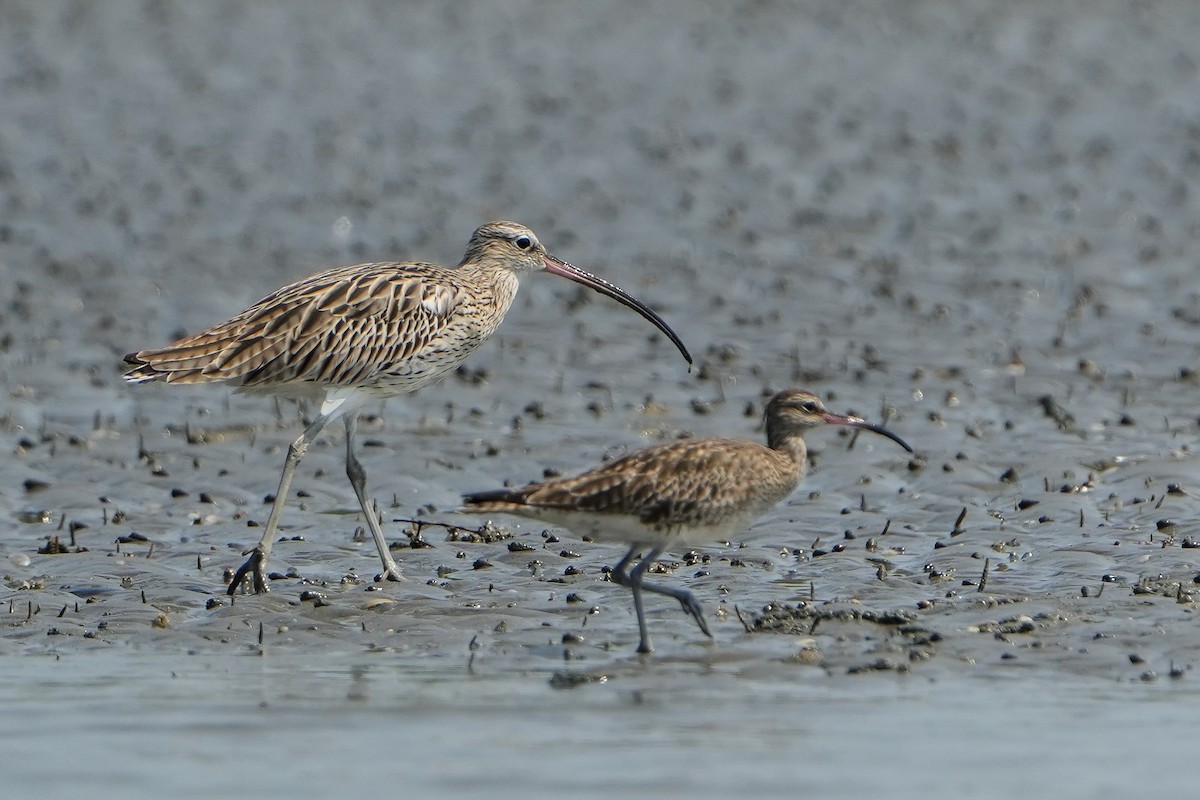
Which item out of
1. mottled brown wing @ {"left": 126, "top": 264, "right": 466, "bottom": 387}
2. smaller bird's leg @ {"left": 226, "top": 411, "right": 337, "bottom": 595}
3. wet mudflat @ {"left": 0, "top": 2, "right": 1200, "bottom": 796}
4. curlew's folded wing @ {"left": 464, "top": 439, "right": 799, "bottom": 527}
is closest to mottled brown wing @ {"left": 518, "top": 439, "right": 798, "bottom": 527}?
curlew's folded wing @ {"left": 464, "top": 439, "right": 799, "bottom": 527}

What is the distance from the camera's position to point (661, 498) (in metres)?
10.6

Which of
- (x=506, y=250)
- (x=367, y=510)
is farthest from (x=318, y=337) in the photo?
(x=506, y=250)

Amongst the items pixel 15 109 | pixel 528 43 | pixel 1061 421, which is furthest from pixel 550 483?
pixel 528 43

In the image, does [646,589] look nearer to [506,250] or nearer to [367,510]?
[367,510]

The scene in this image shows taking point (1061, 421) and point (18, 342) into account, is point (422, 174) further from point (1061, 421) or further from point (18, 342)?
point (1061, 421)

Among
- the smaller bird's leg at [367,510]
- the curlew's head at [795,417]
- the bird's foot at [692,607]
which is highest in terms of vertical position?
the curlew's head at [795,417]

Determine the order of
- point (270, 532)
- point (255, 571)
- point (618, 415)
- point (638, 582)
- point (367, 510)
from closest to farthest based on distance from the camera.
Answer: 1. point (638, 582)
2. point (255, 571)
3. point (270, 532)
4. point (367, 510)
5. point (618, 415)

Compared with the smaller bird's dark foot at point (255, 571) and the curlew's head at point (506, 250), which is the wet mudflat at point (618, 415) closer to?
the smaller bird's dark foot at point (255, 571)

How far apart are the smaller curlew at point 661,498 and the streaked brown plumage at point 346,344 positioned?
6.08 ft

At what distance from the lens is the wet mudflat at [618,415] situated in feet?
30.4

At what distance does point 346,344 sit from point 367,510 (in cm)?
101

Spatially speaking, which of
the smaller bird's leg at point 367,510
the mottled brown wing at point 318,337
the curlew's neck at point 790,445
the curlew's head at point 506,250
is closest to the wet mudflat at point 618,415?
the smaller bird's leg at point 367,510

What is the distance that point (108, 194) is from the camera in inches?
1019

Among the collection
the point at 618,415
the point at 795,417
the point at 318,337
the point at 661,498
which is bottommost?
the point at 661,498
